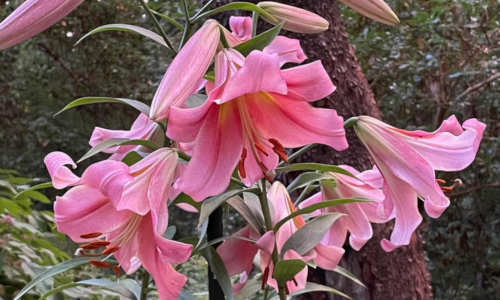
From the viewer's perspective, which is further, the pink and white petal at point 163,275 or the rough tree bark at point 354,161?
the rough tree bark at point 354,161

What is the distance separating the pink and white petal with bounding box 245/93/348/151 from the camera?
443 millimetres

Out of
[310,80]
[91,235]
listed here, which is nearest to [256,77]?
[310,80]

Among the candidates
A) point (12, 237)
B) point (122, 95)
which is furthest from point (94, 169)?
point (122, 95)

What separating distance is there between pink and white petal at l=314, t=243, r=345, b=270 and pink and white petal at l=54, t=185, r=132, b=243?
191 mm

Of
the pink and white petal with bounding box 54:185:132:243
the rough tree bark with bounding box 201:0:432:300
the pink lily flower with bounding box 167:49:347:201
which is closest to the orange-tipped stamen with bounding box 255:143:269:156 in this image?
the pink lily flower with bounding box 167:49:347:201

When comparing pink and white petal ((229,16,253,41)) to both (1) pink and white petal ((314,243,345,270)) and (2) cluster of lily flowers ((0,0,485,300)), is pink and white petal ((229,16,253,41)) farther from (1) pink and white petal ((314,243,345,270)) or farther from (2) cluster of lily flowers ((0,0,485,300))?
(1) pink and white petal ((314,243,345,270))

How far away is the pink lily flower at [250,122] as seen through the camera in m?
0.40

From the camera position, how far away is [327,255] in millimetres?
570

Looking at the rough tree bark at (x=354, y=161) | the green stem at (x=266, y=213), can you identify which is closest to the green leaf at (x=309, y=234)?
the green stem at (x=266, y=213)

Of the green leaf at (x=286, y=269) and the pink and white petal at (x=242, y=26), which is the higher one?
the pink and white petal at (x=242, y=26)

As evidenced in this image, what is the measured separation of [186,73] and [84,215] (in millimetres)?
126

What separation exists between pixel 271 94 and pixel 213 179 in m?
0.08

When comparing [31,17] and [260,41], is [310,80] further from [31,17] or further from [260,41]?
[31,17]

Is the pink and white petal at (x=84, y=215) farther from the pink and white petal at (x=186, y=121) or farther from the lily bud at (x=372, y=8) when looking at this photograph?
the lily bud at (x=372, y=8)
